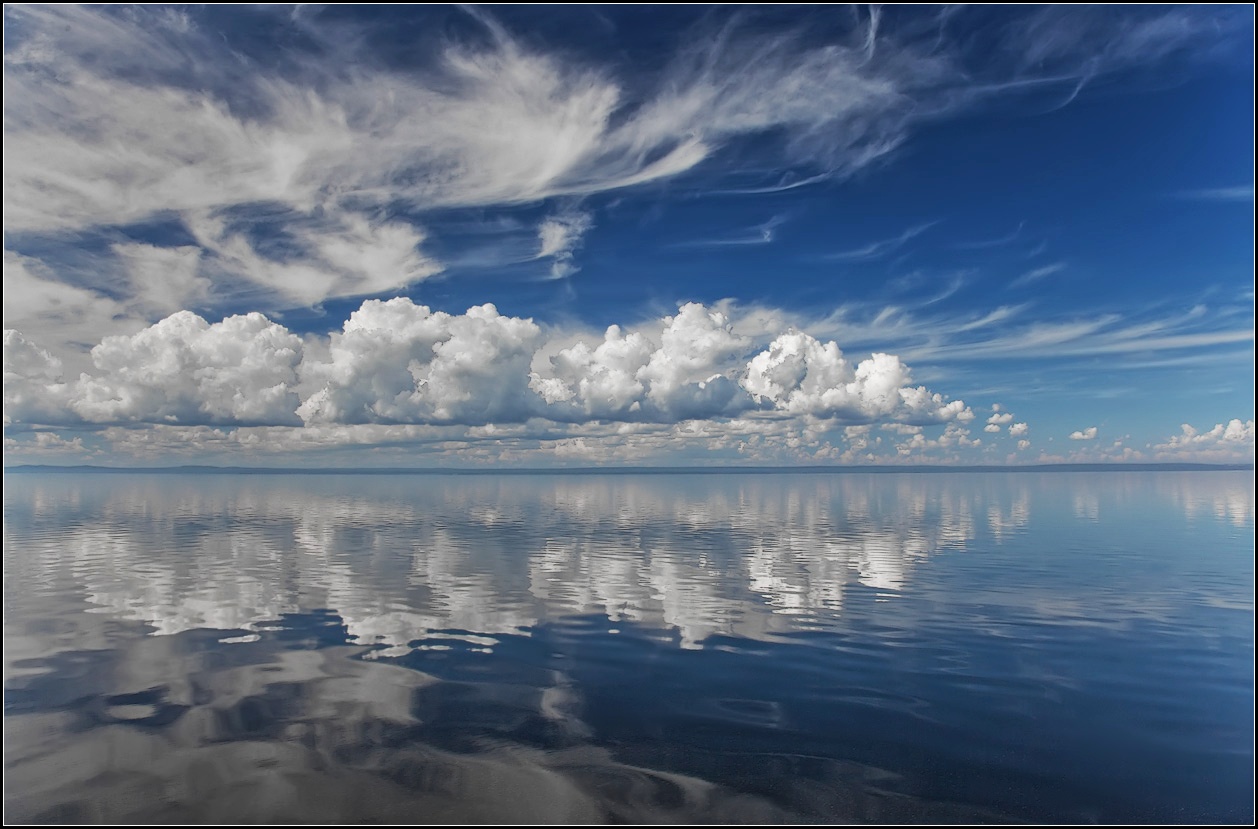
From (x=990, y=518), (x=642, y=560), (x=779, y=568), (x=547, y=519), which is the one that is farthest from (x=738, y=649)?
(x=990, y=518)

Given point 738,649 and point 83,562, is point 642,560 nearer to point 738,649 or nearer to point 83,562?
A: point 738,649

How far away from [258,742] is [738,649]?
18059mm

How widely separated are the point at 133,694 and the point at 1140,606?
48161 millimetres

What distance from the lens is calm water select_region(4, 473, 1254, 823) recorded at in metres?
16.1

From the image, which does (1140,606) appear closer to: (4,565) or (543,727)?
(543,727)

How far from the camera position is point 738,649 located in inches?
1118

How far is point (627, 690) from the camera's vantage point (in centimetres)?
2319

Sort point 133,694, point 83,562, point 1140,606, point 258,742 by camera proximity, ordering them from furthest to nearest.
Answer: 1. point 83,562
2. point 1140,606
3. point 133,694
4. point 258,742

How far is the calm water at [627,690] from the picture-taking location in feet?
52.7

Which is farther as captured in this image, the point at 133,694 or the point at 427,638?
the point at 427,638

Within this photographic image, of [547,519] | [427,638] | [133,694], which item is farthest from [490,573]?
[547,519]

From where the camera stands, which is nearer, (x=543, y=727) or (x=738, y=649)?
(x=543, y=727)

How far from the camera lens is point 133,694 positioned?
22641 millimetres

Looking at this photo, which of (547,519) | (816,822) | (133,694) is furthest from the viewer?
(547,519)
